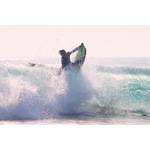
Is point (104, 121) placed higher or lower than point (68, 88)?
lower

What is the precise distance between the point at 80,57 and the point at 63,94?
739mm

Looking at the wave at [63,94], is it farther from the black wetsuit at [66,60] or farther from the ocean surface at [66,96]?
the black wetsuit at [66,60]

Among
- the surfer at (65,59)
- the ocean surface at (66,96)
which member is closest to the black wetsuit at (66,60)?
the surfer at (65,59)

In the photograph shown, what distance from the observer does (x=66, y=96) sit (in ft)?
19.1

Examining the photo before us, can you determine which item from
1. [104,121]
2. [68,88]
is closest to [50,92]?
[68,88]

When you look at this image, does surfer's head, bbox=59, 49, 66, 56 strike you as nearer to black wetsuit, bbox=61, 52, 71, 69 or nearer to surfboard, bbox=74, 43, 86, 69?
black wetsuit, bbox=61, 52, 71, 69

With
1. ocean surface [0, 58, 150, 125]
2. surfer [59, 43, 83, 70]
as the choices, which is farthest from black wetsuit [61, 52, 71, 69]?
ocean surface [0, 58, 150, 125]

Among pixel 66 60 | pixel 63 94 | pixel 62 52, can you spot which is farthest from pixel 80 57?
pixel 63 94

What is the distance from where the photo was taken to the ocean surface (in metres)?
5.18
